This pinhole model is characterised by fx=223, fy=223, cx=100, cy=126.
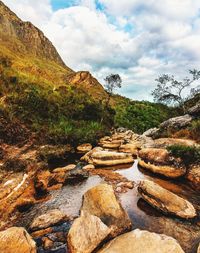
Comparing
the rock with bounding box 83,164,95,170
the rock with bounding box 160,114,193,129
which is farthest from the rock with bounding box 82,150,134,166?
the rock with bounding box 160,114,193,129

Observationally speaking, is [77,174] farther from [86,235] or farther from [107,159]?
[86,235]

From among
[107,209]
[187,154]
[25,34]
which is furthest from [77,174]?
[25,34]

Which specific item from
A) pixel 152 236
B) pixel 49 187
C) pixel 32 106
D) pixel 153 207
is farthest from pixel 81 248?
pixel 32 106

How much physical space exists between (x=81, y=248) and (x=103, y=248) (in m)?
0.47

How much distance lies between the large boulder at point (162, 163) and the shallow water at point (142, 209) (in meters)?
0.35

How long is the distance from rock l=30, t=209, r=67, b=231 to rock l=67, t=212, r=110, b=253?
47.7 inches

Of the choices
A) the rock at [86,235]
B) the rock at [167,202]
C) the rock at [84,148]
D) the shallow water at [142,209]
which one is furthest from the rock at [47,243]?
the rock at [84,148]

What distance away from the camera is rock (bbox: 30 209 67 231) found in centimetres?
564

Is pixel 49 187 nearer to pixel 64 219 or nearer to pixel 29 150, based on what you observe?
pixel 64 219

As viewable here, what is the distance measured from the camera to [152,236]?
4.58 metres

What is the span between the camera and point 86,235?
15.1ft

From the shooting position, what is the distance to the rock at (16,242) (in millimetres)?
4273

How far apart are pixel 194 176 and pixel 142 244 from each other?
17.7 ft

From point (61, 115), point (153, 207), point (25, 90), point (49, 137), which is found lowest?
point (153, 207)
